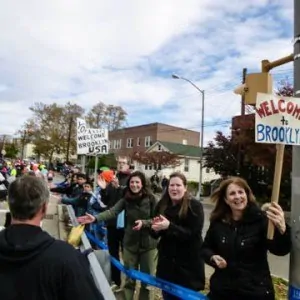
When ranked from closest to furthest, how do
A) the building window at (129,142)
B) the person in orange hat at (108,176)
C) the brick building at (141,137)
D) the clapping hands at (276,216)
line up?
the clapping hands at (276,216), the person in orange hat at (108,176), the brick building at (141,137), the building window at (129,142)

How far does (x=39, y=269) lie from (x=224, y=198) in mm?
2100

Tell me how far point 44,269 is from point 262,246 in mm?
1989

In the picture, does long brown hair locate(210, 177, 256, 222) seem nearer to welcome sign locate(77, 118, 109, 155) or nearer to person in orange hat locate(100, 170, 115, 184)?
person in orange hat locate(100, 170, 115, 184)

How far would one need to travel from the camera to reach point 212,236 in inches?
142

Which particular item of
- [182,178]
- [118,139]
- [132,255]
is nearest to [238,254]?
[182,178]

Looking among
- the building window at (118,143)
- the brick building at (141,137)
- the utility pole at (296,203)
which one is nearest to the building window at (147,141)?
the brick building at (141,137)

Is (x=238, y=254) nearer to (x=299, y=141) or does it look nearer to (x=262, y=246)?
(x=262, y=246)

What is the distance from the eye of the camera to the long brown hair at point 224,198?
3.63 meters

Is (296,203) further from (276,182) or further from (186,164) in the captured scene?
(186,164)

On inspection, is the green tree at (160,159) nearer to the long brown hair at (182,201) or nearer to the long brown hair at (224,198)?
the long brown hair at (182,201)

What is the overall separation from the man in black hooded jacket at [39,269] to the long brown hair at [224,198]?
184 cm

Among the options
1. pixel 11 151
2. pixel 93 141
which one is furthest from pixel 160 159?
pixel 11 151

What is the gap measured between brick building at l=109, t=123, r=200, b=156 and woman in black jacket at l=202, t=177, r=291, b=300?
71.6m

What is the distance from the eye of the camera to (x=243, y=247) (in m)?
3.35
